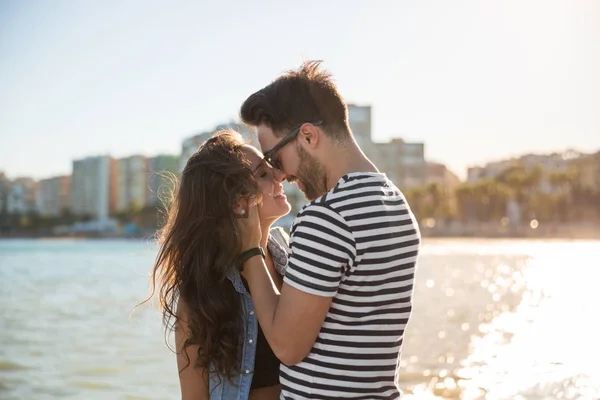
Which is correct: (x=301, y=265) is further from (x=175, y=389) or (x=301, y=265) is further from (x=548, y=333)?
(x=548, y=333)

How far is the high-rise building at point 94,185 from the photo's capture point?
91.5 meters

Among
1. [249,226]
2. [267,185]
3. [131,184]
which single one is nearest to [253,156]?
[267,185]

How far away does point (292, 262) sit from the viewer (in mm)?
1744

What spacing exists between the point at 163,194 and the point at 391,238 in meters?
1.42

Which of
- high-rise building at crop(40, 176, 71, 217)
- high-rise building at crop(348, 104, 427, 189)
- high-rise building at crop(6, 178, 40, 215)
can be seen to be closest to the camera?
high-rise building at crop(348, 104, 427, 189)

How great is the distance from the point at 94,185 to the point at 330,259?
9583cm

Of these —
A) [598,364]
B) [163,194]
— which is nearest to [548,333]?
[598,364]

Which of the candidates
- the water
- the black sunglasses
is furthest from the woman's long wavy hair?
the water

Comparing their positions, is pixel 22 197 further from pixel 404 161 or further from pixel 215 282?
pixel 215 282

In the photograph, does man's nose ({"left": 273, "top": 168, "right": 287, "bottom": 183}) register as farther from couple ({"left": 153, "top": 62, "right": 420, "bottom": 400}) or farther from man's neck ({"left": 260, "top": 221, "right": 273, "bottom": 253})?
man's neck ({"left": 260, "top": 221, "right": 273, "bottom": 253})

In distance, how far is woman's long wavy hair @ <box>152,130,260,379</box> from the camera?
2.06m

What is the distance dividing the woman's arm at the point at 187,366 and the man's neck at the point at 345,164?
0.53 m

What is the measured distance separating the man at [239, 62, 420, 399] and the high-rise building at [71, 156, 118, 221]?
9050 cm

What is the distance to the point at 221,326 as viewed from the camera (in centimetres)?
207
